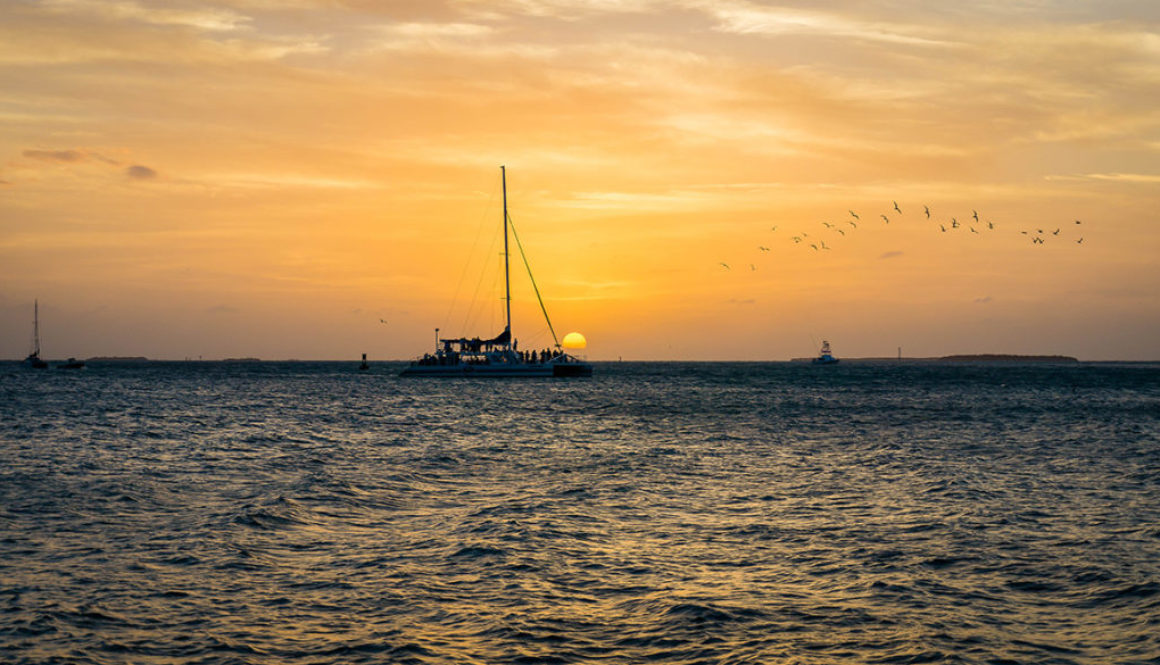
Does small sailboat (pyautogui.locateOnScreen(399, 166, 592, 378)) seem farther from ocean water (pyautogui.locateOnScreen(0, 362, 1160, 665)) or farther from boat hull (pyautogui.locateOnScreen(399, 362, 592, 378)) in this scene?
ocean water (pyautogui.locateOnScreen(0, 362, 1160, 665))

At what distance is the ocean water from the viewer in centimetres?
1282

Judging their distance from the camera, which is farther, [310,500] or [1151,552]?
[310,500]

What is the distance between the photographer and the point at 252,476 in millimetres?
31641

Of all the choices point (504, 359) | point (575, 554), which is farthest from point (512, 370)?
point (575, 554)

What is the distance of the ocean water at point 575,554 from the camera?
12820 millimetres

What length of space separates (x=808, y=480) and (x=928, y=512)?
285 inches

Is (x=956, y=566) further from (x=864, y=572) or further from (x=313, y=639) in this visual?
(x=313, y=639)

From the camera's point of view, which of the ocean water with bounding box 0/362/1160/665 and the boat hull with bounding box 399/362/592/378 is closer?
the ocean water with bounding box 0/362/1160/665

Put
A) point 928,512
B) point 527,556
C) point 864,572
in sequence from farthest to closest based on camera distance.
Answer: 1. point 928,512
2. point 527,556
3. point 864,572

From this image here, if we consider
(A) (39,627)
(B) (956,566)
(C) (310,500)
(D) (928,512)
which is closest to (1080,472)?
(D) (928,512)

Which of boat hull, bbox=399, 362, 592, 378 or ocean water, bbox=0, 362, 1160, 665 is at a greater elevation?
boat hull, bbox=399, 362, 592, 378

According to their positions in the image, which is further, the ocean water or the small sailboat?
the small sailboat

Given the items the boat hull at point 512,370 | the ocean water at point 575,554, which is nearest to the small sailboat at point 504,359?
the boat hull at point 512,370

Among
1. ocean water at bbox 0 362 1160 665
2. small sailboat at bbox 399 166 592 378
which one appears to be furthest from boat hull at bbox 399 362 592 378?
ocean water at bbox 0 362 1160 665
